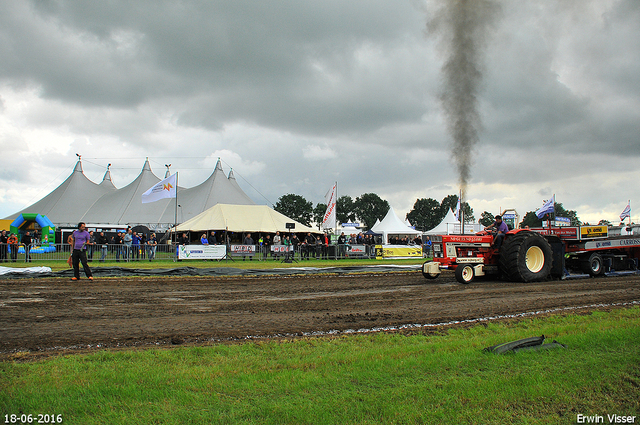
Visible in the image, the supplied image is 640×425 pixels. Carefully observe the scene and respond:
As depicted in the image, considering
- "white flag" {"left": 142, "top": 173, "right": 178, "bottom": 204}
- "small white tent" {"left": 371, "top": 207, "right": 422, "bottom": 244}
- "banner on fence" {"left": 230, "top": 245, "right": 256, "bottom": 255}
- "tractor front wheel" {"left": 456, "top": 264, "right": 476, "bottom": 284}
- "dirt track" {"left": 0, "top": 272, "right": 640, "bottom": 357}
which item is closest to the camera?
"dirt track" {"left": 0, "top": 272, "right": 640, "bottom": 357}

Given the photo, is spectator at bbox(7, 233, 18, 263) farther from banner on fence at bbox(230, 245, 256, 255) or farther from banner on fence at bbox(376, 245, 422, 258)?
banner on fence at bbox(376, 245, 422, 258)

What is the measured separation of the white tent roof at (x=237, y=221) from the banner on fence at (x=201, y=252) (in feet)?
25.4

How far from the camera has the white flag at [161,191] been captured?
27500 mm

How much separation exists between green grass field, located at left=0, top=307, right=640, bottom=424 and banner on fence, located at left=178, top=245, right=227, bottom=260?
17.8 meters

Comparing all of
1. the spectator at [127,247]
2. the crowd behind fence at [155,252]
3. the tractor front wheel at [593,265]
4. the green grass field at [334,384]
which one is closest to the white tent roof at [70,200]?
the crowd behind fence at [155,252]

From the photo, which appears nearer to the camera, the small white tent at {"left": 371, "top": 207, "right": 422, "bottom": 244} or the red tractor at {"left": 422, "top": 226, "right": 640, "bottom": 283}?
the red tractor at {"left": 422, "top": 226, "right": 640, "bottom": 283}

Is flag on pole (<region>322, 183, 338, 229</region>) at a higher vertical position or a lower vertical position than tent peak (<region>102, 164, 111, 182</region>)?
lower

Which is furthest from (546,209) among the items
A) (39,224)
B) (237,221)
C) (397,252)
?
(39,224)

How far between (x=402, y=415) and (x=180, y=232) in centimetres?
3091

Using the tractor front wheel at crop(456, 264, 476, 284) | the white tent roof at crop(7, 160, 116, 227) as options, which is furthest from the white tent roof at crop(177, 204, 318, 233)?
the tractor front wheel at crop(456, 264, 476, 284)

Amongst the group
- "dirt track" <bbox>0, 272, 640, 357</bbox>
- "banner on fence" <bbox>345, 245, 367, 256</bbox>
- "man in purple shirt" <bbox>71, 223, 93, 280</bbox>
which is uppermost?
"man in purple shirt" <bbox>71, 223, 93, 280</bbox>

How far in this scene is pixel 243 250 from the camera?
77.7 feet

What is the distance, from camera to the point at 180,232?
3186 cm

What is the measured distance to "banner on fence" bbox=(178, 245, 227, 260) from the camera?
21.8m
